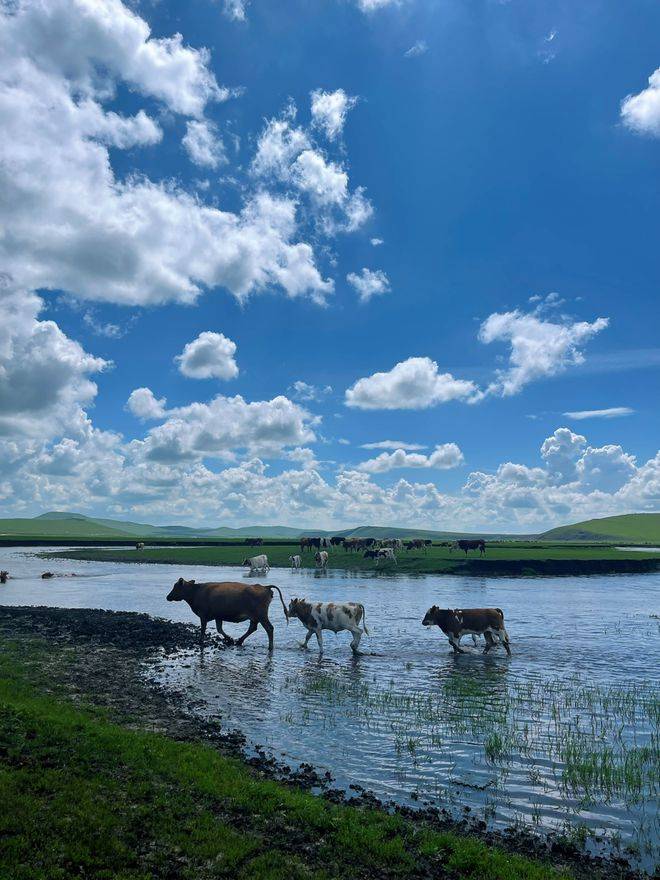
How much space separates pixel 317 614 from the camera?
24500 millimetres

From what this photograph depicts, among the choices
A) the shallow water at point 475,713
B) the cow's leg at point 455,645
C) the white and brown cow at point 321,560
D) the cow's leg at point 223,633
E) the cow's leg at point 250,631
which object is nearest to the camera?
the shallow water at point 475,713

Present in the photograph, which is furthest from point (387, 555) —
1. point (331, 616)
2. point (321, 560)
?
point (331, 616)

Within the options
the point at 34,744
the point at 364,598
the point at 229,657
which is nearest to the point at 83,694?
the point at 34,744

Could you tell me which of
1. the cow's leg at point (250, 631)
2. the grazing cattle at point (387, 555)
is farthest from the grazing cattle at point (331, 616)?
the grazing cattle at point (387, 555)

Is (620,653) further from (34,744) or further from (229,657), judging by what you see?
(34,744)

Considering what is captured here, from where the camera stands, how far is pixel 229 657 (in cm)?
2289

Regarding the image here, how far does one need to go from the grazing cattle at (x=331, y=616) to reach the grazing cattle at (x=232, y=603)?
85 cm

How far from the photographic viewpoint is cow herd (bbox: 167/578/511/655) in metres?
23.6

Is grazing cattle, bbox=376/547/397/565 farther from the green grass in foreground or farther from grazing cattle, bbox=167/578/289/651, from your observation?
the green grass in foreground

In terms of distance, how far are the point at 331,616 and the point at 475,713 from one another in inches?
379

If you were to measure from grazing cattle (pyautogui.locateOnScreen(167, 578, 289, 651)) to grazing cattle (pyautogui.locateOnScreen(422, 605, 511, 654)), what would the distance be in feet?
22.2

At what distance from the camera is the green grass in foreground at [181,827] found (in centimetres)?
752

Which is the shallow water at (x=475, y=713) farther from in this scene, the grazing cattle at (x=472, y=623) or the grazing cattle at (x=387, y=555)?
the grazing cattle at (x=387, y=555)

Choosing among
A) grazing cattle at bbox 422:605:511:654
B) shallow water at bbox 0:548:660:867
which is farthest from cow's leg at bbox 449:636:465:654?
shallow water at bbox 0:548:660:867
